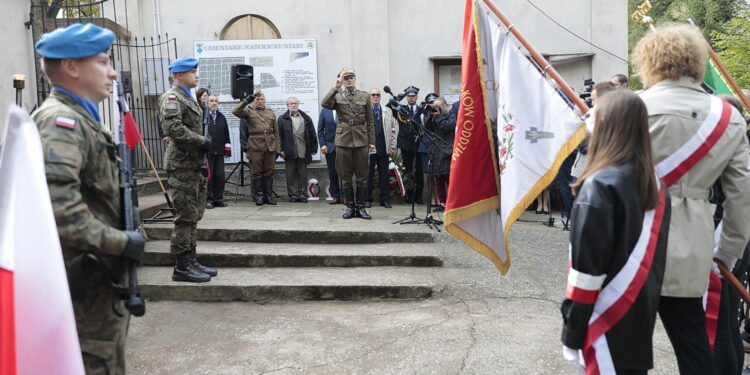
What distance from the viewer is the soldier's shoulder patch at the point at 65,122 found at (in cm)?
200

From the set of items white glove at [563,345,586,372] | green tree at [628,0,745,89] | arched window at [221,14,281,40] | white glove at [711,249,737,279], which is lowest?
white glove at [563,345,586,372]

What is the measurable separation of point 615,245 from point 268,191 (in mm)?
8026

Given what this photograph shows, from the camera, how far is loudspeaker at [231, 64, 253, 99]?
8195 mm

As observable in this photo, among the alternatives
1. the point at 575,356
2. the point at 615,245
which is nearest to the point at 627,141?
the point at 615,245

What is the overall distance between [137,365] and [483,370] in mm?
2299

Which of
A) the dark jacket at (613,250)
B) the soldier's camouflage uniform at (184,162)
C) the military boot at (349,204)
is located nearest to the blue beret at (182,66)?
the soldier's camouflage uniform at (184,162)

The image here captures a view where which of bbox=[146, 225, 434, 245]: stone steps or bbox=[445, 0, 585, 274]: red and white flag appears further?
bbox=[146, 225, 434, 245]: stone steps

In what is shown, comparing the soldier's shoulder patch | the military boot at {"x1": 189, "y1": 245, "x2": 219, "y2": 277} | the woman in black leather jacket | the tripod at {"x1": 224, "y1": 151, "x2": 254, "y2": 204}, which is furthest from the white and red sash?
the tripod at {"x1": 224, "y1": 151, "x2": 254, "y2": 204}

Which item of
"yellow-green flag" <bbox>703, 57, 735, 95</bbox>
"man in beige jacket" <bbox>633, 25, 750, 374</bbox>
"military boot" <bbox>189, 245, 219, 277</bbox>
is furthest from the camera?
"military boot" <bbox>189, 245, 219, 277</bbox>

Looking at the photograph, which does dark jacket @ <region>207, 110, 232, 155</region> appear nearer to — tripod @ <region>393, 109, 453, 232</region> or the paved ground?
tripod @ <region>393, 109, 453, 232</region>

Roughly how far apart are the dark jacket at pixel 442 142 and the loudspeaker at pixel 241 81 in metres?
2.74

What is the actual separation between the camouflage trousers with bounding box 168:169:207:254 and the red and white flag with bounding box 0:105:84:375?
11.2 ft

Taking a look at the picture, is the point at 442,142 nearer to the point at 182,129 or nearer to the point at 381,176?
the point at 381,176

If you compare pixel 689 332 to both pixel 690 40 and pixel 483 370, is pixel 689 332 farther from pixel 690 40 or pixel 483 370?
pixel 483 370
